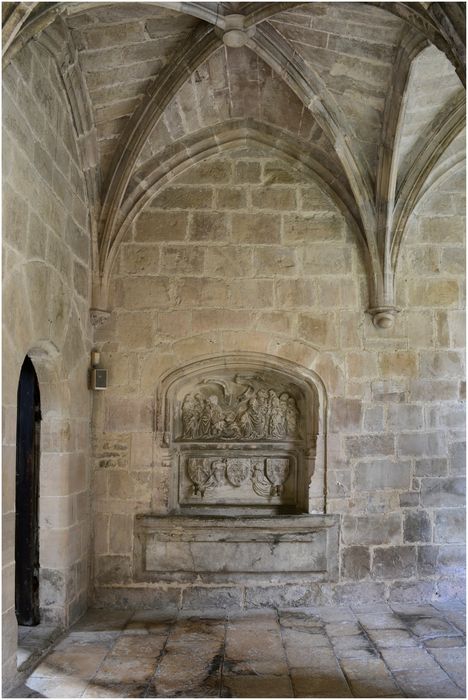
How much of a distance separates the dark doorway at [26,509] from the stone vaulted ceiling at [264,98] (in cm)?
116

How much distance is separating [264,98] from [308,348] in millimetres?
2081

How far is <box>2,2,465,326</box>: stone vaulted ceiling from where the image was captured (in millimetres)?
4230

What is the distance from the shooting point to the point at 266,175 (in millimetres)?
5730

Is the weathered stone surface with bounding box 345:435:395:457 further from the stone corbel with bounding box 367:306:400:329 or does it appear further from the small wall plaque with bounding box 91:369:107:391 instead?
the small wall plaque with bounding box 91:369:107:391

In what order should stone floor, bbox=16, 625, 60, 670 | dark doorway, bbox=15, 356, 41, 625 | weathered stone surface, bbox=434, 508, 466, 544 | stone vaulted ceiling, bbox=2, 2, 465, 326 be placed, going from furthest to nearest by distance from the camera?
1. weathered stone surface, bbox=434, 508, 466, 544
2. dark doorway, bbox=15, 356, 41, 625
3. stone vaulted ceiling, bbox=2, 2, 465, 326
4. stone floor, bbox=16, 625, 60, 670

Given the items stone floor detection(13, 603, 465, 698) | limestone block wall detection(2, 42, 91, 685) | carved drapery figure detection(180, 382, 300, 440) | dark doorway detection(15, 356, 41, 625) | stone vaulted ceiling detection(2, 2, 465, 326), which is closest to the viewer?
limestone block wall detection(2, 42, 91, 685)

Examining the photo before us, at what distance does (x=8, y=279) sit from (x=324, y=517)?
126 inches

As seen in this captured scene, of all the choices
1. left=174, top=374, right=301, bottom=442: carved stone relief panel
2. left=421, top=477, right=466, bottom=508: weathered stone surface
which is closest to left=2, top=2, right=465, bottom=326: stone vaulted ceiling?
left=174, top=374, right=301, bottom=442: carved stone relief panel

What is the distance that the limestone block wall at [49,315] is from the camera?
137 inches

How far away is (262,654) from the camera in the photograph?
4129 millimetres

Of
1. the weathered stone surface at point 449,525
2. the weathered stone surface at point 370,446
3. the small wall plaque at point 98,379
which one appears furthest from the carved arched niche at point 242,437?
the weathered stone surface at point 449,525

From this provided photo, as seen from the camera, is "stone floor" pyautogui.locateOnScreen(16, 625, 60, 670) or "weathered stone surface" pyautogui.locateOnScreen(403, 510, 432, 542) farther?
"weathered stone surface" pyautogui.locateOnScreen(403, 510, 432, 542)

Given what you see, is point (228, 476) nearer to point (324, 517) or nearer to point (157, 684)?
point (324, 517)

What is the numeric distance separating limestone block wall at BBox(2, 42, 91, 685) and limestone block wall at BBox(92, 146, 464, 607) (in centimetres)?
35
